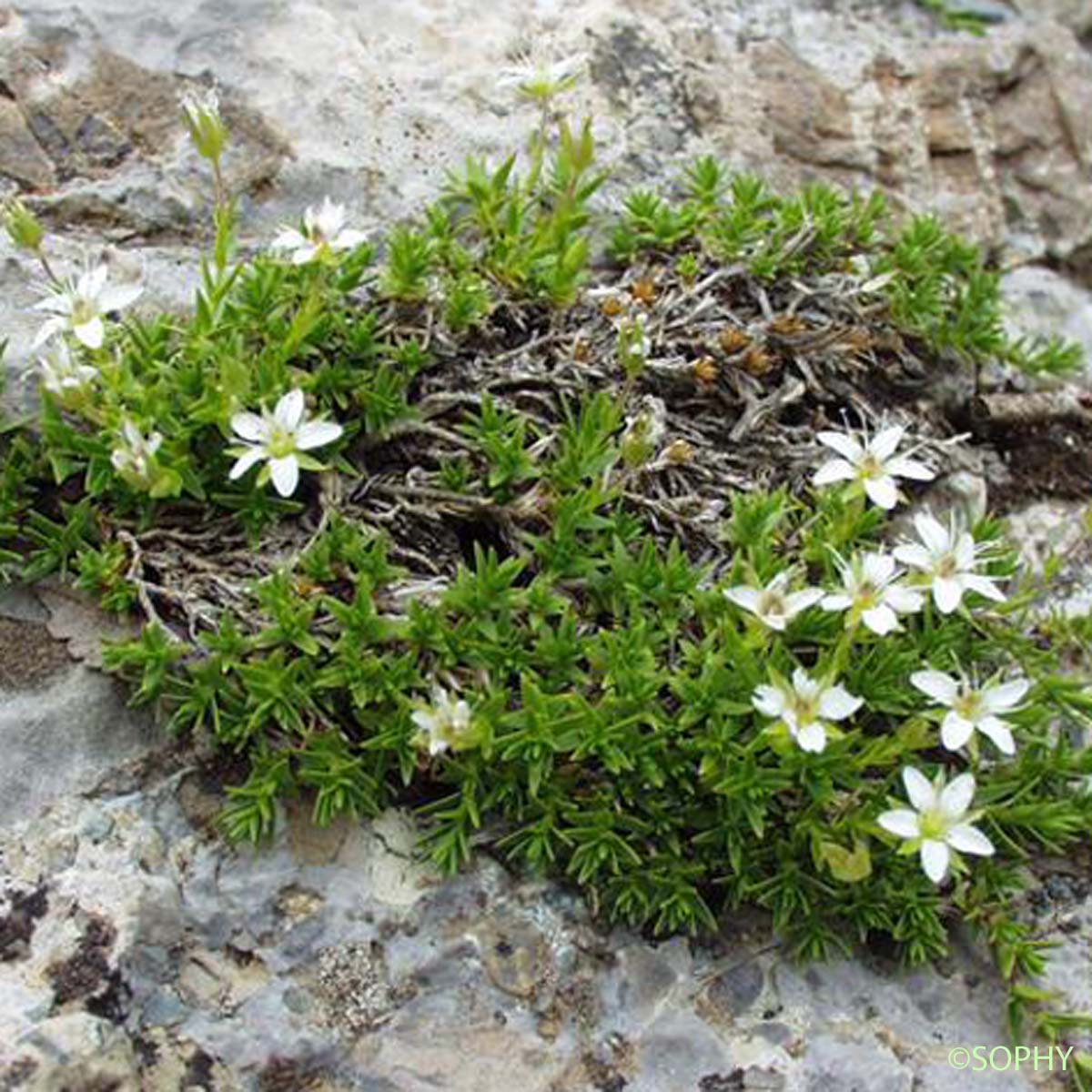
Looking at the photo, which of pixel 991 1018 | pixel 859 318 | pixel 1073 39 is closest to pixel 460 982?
pixel 991 1018

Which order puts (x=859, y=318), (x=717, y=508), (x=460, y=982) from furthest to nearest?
(x=859, y=318), (x=717, y=508), (x=460, y=982)

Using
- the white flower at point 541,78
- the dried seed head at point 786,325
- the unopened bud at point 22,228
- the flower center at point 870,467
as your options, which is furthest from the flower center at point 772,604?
the unopened bud at point 22,228

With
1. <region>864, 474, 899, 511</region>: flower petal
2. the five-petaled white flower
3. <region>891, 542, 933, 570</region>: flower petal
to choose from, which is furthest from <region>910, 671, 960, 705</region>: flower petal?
<region>864, 474, 899, 511</region>: flower petal

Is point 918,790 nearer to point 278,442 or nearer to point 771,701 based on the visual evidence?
point 771,701

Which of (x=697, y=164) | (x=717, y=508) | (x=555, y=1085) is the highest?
(x=697, y=164)

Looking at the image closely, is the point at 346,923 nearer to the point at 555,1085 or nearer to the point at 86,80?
the point at 555,1085
